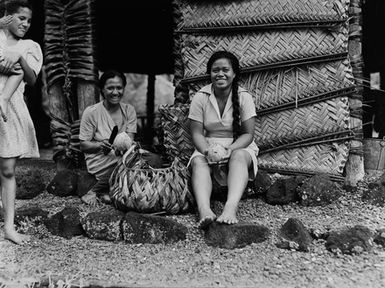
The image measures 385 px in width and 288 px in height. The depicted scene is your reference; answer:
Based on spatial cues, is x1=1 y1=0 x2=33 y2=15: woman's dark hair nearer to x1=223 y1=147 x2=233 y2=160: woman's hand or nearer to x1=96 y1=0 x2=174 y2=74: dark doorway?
x1=223 y1=147 x2=233 y2=160: woman's hand

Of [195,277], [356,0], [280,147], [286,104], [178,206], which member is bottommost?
[195,277]

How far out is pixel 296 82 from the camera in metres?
4.29

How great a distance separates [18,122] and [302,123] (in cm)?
246

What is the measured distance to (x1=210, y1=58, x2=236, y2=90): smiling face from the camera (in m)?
3.84

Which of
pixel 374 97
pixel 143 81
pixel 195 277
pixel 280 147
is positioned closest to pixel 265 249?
pixel 195 277

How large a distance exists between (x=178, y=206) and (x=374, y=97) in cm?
298

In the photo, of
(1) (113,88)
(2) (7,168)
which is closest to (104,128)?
(1) (113,88)

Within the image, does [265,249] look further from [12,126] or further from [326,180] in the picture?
[12,126]

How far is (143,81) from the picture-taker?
50.7ft

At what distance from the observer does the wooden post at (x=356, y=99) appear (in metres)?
4.30

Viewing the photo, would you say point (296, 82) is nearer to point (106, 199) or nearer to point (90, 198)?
point (106, 199)

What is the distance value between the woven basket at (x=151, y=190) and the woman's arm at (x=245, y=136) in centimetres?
50

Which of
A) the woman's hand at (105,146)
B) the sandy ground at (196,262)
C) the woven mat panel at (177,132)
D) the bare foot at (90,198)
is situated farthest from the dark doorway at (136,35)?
the sandy ground at (196,262)

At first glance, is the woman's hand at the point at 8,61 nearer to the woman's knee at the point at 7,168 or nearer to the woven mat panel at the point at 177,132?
the woman's knee at the point at 7,168
